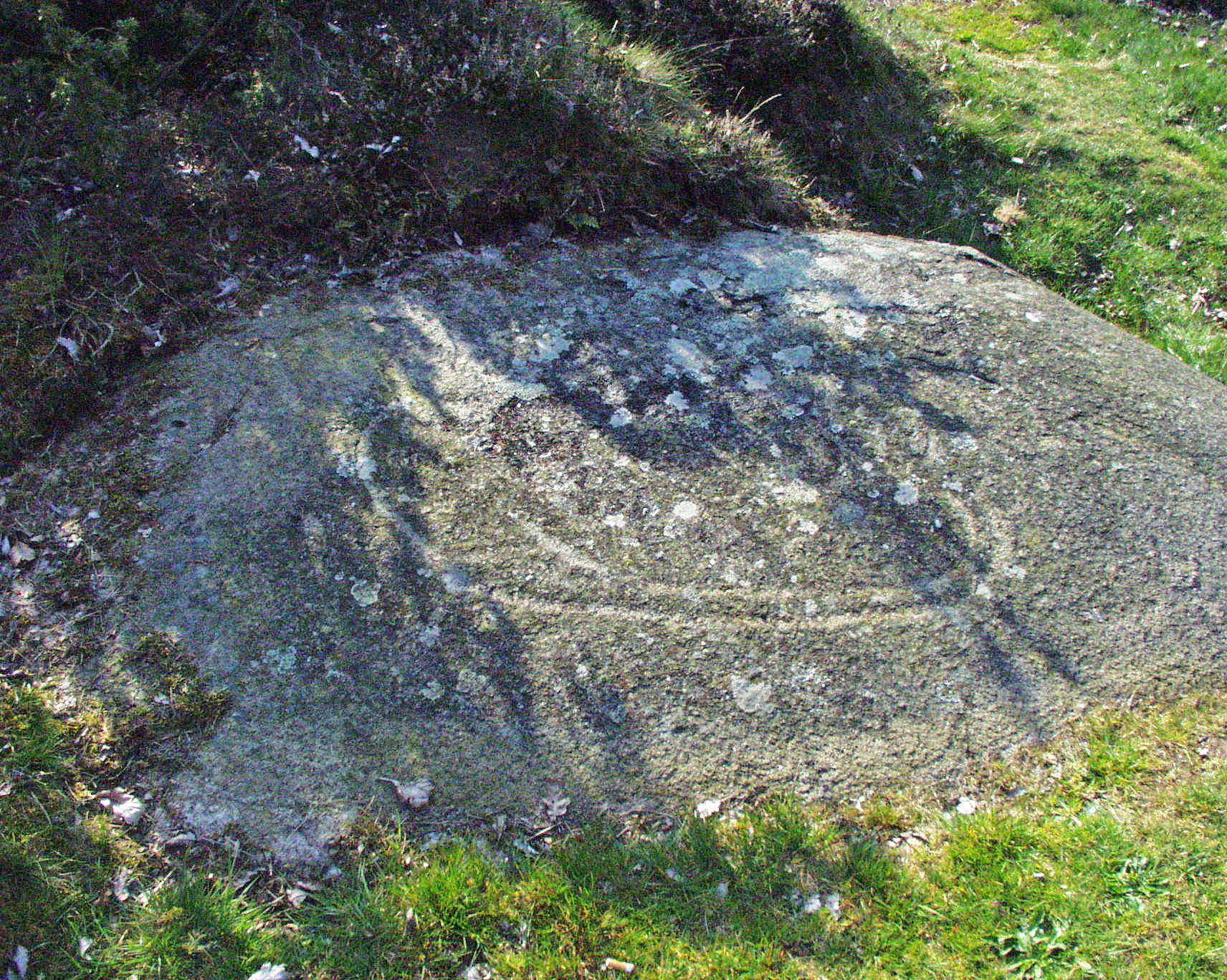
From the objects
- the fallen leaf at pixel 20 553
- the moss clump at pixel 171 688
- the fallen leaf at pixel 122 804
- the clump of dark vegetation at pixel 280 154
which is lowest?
the fallen leaf at pixel 122 804

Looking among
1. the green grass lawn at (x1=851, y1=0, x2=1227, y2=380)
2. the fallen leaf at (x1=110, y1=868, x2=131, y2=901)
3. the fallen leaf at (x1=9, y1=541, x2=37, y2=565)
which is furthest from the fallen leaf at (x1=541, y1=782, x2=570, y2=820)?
the green grass lawn at (x1=851, y1=0, x2=1227, y2=380)

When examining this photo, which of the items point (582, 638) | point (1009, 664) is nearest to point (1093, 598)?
point (1009, 664)

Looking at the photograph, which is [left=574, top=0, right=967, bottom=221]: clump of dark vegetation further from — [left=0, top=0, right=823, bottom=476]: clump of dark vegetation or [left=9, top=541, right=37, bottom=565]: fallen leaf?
[left=9, top=541, right=37, bottom=565]: fallen leaf

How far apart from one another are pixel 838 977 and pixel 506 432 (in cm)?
218

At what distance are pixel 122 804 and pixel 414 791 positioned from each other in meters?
0.87

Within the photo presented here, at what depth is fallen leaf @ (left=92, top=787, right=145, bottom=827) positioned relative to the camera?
2.46 m

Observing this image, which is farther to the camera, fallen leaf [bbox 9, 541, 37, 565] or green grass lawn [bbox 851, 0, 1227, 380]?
green grass lawn [bbox 851, 0, 1227, 380]

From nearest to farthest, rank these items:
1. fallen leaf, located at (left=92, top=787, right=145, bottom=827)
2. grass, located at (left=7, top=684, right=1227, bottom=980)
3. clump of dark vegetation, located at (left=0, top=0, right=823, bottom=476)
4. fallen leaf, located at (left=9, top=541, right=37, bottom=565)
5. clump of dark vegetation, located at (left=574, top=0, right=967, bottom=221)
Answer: grass, located at (left=7, top=684, right=1227, bottom=980) < fallen leaf, located at (left=92, top=787, right=145, bottom=827) < fallen leaf, located at (left=9, top=541, right=37, bottom=565) < clump of dark vegetation, located at (left=0, top=0, right=823, bottom=476) < clump of dark vegetation, located at (left=574, top=0, right=967, bottom=221)

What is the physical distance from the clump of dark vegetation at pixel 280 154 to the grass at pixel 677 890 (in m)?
1.70

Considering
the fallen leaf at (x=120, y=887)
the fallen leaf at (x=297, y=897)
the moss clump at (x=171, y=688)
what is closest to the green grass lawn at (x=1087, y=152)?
the moss clump at (x=171, y=688)

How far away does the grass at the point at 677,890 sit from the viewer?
7.49 feet

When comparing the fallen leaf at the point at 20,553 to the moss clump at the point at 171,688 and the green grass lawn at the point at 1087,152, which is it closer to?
the moss clump at the point at 171,688

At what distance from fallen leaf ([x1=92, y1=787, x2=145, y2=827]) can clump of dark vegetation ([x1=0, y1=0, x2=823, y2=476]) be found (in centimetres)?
152

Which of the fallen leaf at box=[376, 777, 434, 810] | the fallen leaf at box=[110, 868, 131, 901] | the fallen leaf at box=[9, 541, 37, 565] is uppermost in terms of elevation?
the fallen leaf at box=[376, 777, 434, 810]
